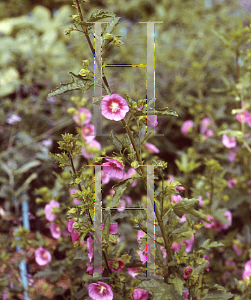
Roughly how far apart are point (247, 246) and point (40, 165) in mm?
1061

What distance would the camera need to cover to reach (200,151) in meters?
1.69

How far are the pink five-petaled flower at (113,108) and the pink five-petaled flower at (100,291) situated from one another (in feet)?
1.12

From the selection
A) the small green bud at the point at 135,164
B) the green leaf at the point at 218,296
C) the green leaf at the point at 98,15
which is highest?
the green leaf at the point at 98,15

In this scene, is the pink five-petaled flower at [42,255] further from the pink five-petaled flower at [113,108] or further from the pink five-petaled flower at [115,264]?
the pink five-petaled flower at [113,108]

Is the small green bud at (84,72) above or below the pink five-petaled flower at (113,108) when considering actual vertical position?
above

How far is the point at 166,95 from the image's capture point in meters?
1.99

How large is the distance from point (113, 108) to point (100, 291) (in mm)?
375

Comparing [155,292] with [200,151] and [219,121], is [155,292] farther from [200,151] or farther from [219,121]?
[219,121]

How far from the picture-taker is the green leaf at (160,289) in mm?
610

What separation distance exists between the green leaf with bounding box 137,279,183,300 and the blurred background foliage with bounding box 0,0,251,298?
397mm

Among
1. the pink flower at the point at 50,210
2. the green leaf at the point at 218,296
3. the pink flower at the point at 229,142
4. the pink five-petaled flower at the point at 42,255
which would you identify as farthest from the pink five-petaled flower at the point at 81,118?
the green leaf at the point at 218,296

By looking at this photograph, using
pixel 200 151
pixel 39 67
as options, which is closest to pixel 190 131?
pixel 200 151

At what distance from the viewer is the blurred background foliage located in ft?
4.20

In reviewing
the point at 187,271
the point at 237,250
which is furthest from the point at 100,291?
the point at 237,250
